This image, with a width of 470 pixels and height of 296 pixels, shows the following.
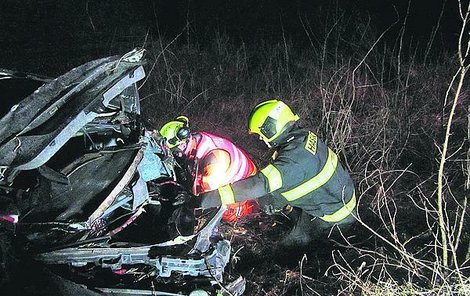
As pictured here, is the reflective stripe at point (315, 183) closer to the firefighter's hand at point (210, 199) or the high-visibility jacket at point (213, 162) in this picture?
the high-visibility jacket at point (213, 162)

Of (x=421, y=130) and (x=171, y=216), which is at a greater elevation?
(x=171, y=216)

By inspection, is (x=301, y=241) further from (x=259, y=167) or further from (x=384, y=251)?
(x=259, y=167)

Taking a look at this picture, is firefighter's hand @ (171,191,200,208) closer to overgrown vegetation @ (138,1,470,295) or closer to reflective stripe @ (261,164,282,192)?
reflective stripe @ (261,164,282,192)

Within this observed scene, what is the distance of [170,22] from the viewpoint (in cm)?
1323

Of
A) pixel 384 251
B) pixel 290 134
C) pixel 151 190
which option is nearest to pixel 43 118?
pixel 151 190

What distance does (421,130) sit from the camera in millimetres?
7234

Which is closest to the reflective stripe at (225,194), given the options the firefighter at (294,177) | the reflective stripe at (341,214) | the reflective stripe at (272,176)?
the firefighter at (294,177)

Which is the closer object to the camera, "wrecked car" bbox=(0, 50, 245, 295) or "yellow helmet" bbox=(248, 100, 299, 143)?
"wrecked car" bbox=(0, 50, 245, 295)

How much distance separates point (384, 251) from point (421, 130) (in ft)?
9.37

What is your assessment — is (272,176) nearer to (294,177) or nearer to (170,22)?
(294,177)

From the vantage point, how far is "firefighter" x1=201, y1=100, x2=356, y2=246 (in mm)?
4434

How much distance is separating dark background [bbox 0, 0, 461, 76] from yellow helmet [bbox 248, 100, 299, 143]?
660 cm

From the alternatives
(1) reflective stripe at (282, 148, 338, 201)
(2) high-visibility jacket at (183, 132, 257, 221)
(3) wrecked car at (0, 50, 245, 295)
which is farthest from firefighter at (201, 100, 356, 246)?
(3) wrecked car at (0, 50, 245, 295)

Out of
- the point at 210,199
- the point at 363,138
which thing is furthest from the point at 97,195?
the point at 363,138
